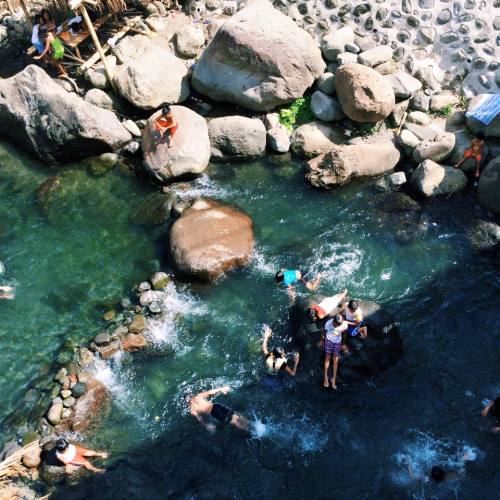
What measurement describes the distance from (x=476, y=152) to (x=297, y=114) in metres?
5.46

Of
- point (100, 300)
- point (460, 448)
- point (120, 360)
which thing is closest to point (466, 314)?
point (460, 448)

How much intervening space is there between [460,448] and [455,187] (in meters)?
7.27

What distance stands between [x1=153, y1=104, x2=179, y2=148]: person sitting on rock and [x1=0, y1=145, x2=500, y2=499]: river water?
5.26 ft

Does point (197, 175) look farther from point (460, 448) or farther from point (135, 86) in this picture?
point (460, 448)

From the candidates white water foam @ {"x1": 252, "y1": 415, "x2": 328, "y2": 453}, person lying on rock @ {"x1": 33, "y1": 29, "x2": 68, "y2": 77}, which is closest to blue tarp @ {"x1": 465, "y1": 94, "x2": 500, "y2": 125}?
white water foam @ {"x1": 252, "y1": 415, "x2": 328, "y2": 453}

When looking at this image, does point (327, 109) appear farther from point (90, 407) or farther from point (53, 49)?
point (90, 407)

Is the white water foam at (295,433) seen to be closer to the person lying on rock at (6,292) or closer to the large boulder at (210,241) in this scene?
the large boulder at (210,241)

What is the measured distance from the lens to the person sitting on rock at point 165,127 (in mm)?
14945

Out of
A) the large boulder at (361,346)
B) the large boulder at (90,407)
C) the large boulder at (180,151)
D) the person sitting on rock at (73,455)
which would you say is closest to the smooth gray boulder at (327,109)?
the large boulder at (180,151)

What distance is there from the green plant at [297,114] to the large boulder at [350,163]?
1756mm

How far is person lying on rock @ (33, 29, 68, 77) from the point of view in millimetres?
17516

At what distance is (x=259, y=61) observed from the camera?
1566 cm

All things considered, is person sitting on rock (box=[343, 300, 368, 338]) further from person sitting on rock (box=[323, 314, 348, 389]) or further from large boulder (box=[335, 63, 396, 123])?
large boulder (box=[335, 63, 396, 123])

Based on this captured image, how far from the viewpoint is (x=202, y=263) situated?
1285 centimetres
